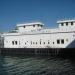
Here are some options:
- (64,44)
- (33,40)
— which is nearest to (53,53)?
(64,44)

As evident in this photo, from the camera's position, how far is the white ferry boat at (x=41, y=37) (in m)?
41.7

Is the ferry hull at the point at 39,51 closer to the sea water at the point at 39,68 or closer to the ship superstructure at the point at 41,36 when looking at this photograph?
the ship superstructure at the point at 41,36

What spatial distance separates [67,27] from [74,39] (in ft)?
14.8

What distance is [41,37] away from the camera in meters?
44.6

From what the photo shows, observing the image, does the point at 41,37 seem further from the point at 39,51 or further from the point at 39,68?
the point at 39,68

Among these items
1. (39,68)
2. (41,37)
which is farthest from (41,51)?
(39,68)

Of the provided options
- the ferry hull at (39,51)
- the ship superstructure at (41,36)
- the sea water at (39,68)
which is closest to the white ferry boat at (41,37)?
the ship superstructure at (41,36)

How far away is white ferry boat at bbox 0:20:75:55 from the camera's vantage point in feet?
137

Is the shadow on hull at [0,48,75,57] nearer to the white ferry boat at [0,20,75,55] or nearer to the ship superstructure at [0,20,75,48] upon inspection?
the white ferry boat at [0,20,75,55]

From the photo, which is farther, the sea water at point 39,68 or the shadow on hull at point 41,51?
the shadow on hull at point 41,51

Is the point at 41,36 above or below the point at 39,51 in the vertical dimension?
above

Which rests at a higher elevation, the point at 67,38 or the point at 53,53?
the point at 67,38

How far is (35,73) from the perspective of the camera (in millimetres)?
22375

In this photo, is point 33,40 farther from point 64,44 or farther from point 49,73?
point 49,73
